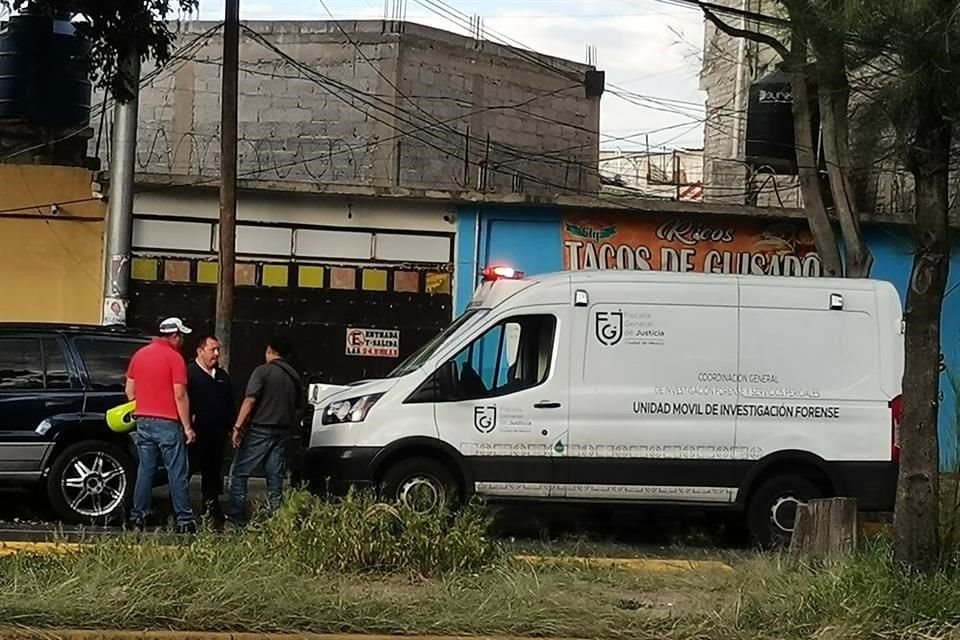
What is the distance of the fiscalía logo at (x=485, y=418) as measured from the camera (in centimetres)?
1146

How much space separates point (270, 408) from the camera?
11.4 metres

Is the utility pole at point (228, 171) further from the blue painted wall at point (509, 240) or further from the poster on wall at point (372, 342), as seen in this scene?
the blue painted wall at point (509, 240)

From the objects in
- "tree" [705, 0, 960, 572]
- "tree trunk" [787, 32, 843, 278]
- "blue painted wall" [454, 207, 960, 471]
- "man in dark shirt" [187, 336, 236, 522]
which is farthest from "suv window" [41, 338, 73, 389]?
"tree trunk" [787, 32, 843, 278]

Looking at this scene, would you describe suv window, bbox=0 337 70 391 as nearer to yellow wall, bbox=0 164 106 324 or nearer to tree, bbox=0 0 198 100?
tree, bbox=0 0 198 100

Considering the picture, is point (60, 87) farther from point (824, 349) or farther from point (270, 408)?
point (824, 349)

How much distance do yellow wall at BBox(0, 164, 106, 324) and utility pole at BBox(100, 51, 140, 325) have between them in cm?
97

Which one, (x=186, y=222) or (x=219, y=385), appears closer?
(x=219, y=385)

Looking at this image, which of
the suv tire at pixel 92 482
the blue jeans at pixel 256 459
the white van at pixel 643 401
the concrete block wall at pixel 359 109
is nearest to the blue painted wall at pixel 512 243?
the concrete block wall at pixel 359 109

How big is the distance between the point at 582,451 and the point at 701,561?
231 centimetres

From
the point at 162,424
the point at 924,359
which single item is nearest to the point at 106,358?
the point at 162,424

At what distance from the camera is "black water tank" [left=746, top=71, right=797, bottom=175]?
1922 centimetres

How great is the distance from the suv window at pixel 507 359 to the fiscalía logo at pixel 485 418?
0.11m

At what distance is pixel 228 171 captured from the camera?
14539mm

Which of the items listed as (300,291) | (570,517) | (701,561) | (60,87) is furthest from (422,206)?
(701,561)
